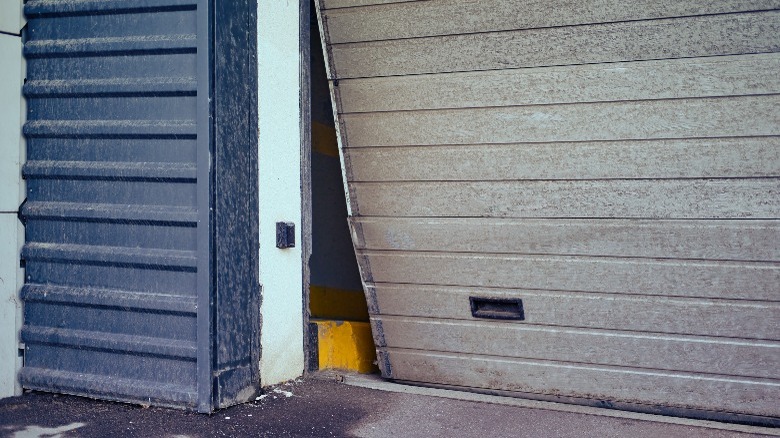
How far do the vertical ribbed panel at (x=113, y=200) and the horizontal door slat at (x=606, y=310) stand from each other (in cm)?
117

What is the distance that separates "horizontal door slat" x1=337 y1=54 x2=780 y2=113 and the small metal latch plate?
70cm

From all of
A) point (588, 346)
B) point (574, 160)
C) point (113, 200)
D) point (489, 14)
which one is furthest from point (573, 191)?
point (113, 200)

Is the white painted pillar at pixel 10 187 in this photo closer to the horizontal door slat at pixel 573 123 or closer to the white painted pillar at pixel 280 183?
the white painted pillar at pixel 280 183

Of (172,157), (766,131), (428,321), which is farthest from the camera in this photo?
(428,321)

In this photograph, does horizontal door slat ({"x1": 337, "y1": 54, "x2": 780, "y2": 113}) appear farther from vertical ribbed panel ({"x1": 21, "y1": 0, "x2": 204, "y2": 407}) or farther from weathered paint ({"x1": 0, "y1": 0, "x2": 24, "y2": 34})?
weathered paint ({"x1": 0, "y1": 0, "x2": 24, "y2": 34})

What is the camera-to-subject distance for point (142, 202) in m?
3.69

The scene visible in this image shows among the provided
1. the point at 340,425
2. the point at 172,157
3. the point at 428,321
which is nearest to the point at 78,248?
the point at 172,157

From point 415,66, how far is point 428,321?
1.38 metres

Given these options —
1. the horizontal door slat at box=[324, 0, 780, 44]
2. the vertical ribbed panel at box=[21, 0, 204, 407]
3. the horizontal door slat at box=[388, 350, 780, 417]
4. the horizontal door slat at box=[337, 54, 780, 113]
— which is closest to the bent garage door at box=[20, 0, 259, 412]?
the vertical ribbed panel at box=[21, 0, 204, 407]

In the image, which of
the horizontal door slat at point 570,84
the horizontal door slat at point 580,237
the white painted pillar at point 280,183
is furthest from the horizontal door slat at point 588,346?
the horizontal door slat at point 570,84

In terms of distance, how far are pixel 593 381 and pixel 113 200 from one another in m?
2.58

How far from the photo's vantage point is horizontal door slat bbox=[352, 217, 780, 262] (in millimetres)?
3484

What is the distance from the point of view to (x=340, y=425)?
11.6 feet

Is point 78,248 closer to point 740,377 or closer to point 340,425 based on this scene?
point 340,425
